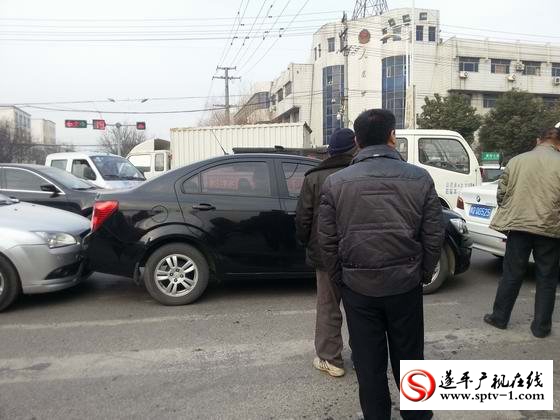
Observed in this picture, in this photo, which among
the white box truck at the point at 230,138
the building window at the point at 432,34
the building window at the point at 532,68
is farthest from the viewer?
the building window at the point at 532,68

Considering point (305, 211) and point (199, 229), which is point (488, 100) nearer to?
point (199, 229)

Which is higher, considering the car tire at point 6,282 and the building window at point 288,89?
the building window at point 288,89

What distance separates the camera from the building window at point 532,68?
55250 mm

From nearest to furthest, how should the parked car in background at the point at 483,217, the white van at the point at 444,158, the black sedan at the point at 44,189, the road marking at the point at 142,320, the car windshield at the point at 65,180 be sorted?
the road marking at the point at 142,320 → the parked car in background at the point at 483,217 → the black sedan at the point at 44,189 → the car windshield at the point at 65,180 → the white van at the point at 444,158

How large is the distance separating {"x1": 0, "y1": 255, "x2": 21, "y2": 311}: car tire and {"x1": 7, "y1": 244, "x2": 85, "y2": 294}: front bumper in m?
0.06

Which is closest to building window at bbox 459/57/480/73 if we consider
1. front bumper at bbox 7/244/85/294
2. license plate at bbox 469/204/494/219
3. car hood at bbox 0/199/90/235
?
license plate at bbox 469/204/494/219

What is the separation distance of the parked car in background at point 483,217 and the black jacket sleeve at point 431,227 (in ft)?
13.3

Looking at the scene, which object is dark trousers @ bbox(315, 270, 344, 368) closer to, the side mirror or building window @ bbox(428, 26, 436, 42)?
the side mirror

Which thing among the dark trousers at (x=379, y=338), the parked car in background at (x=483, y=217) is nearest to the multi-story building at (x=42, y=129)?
the parked car in background at (x=483, y=217)

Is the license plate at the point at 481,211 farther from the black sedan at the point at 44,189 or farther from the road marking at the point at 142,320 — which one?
the black sedan at the point at 44,189

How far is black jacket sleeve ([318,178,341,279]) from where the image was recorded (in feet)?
8.29

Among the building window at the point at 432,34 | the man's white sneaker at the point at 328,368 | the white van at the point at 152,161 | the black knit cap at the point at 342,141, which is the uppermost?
the building window at the point at 432,34

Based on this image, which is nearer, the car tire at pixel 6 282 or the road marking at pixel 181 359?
Answer: the road marking at pixel 181 359

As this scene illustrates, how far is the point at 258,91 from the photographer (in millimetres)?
81750
